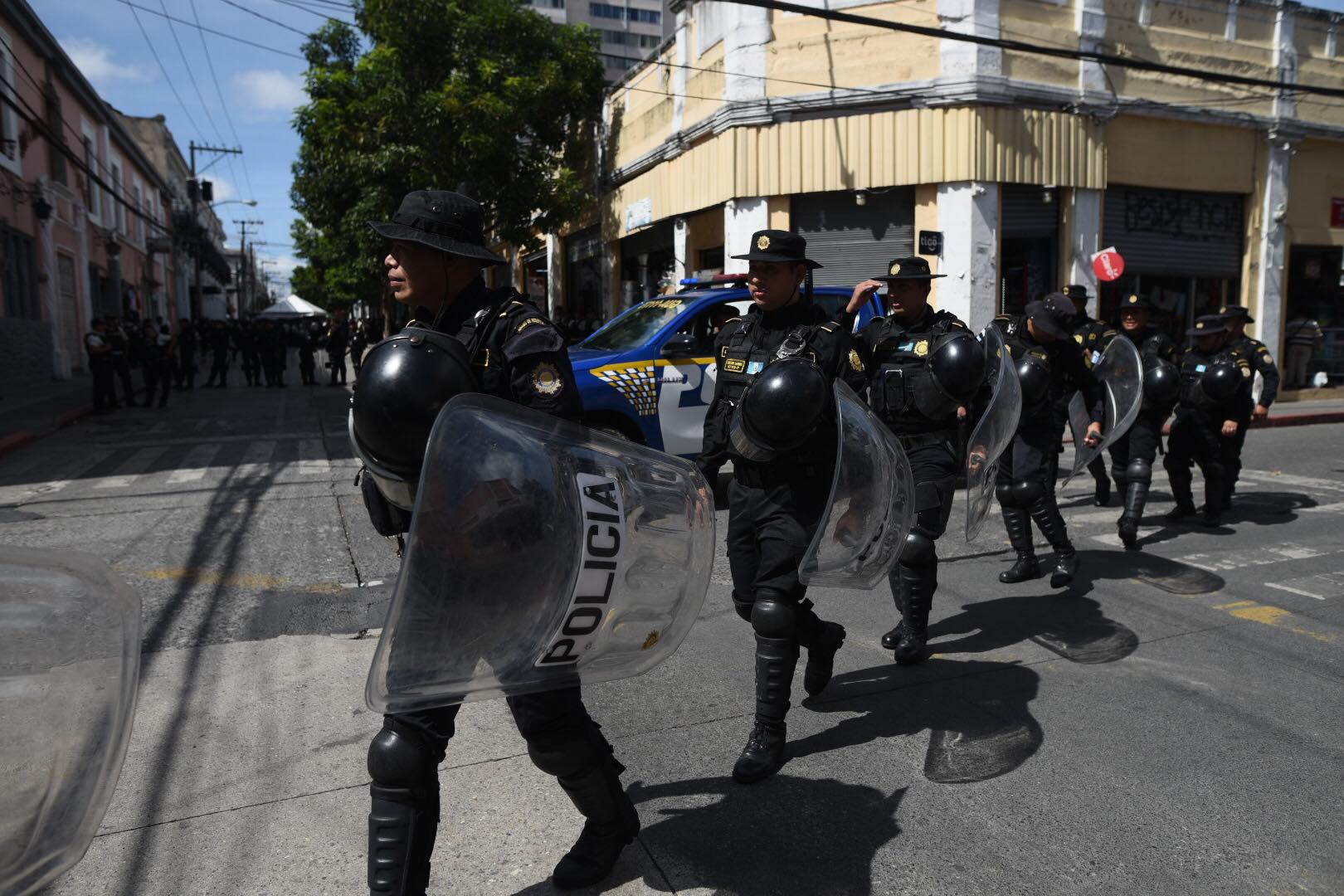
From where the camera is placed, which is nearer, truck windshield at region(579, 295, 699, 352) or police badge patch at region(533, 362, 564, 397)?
police badge patch at region(533, 362, 564, 397)

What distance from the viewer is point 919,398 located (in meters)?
4.34

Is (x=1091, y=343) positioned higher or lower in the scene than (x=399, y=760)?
higher

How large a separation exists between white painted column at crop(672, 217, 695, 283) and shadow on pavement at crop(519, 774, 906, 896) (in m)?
14.9

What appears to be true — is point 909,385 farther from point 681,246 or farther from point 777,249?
point 681,246

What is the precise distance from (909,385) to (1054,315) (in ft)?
6.13

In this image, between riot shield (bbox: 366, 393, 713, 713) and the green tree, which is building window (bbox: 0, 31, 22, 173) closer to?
the green tree

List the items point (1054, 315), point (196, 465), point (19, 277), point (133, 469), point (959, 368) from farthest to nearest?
point (19, 277)
point (196, 465)
point (133, 469)
point (1054, 315)
point (959, 368)

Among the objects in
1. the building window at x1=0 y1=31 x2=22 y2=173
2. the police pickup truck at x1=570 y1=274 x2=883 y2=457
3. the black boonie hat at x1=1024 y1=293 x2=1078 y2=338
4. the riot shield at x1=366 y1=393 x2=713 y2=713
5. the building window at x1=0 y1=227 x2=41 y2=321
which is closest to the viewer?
the riot shield at x1=366 y1=393 x2=713 y2=713

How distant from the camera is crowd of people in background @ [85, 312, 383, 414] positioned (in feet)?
50.6

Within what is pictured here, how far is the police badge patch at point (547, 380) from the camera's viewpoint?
2250 mm

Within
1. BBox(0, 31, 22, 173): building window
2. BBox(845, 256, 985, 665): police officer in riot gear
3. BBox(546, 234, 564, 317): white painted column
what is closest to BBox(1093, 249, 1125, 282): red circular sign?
BBox(845, 256, 985, 665): police officer in riot gear

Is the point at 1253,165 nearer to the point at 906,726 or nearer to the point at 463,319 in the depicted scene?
the point at 906,726

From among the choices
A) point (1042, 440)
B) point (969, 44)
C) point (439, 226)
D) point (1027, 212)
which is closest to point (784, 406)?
point (439, 226)

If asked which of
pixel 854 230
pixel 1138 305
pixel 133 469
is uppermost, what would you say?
pixel 854 230
